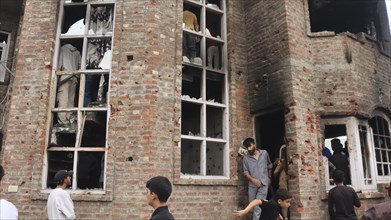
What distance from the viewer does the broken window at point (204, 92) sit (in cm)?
675

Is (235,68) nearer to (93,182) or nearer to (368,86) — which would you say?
(368,86)

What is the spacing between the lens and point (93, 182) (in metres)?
6.13

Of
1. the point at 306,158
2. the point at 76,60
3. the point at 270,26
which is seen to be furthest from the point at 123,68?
the point at 306,158

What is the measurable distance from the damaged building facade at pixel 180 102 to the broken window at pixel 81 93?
0.07 ft

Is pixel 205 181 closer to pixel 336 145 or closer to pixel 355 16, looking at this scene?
pixel 336 145

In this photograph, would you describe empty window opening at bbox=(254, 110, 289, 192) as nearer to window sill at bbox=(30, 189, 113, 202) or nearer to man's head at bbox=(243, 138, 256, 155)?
man's head at bbox=(243, 138, 256, 155)

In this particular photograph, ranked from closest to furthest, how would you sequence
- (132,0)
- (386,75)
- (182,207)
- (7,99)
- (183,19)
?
(182,207), (132,0), (183,19), (7,99), (386,75)

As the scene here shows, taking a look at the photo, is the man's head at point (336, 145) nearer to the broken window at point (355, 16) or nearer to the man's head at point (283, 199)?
the broken window at point (355, 16)

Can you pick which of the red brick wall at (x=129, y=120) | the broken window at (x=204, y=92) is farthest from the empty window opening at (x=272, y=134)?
the red brick wall at (x=129, y=120)

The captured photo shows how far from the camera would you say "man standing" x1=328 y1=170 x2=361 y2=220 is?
5289 mm

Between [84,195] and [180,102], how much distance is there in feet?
7.68

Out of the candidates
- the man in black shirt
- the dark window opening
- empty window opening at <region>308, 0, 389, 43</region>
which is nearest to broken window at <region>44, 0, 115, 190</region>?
the man in black shirt

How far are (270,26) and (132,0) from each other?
10.0 ft

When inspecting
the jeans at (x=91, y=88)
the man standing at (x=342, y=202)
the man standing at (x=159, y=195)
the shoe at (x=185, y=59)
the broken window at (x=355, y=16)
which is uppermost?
the broken window at (x=355, y=16)
